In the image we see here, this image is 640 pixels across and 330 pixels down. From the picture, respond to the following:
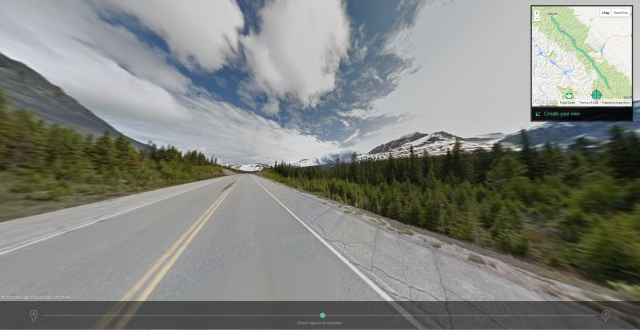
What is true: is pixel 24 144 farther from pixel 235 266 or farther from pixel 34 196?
pixel 235 266

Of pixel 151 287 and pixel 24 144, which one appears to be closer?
pixel 151 287

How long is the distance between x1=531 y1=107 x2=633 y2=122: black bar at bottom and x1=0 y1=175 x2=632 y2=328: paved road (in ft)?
30.9

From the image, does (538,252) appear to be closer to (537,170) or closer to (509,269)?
(509,269)

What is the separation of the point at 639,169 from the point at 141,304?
51.1ft

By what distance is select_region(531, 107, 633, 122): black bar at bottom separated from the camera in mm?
7125

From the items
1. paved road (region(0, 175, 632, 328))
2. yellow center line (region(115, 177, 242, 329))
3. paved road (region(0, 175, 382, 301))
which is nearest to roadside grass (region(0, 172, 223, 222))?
paved road (region(0, 175, 632, 328))

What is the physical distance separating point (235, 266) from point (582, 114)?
1461 centimetres

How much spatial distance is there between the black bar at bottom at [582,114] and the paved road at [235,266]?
30.9 ft

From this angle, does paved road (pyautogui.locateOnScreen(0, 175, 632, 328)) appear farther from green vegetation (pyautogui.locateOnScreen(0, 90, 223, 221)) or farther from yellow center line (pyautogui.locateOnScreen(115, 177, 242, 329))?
green vegetation (pyautogui.locateOnScreen(0, 90, 223, 221))

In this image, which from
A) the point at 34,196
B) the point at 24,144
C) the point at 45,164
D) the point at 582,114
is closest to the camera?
the point at 582,114

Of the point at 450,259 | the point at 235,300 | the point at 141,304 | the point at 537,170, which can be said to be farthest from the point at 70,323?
the point at 537,170

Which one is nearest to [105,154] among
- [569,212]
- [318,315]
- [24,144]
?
[24,144]

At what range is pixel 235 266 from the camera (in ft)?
11.1

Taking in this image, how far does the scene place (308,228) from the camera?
5.62 metres
